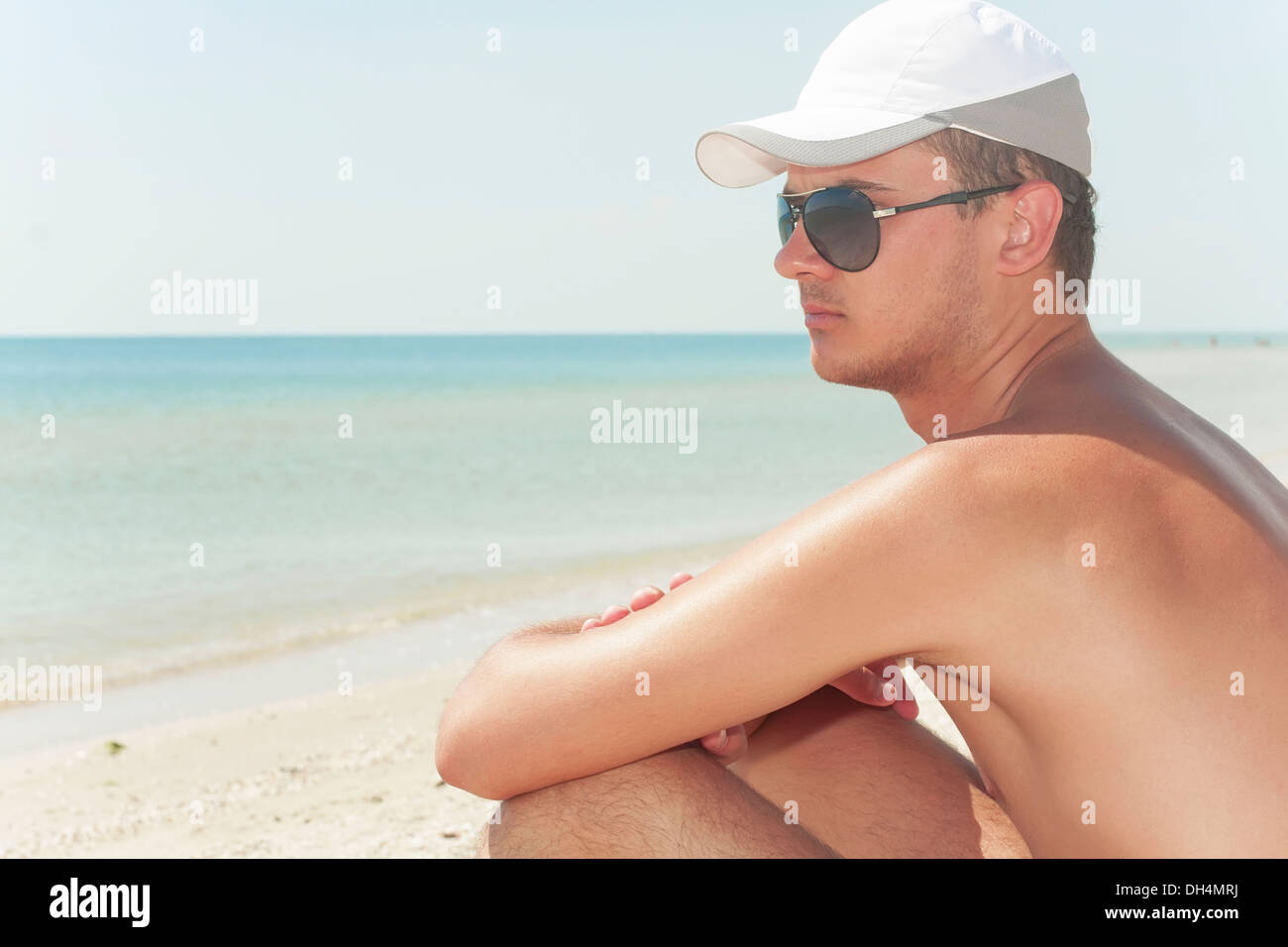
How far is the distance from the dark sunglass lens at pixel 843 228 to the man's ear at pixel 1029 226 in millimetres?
254

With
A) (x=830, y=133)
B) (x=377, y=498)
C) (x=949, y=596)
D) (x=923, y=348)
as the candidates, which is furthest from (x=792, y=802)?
(x=377, y=498)

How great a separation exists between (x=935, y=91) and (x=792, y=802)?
56.7 inches

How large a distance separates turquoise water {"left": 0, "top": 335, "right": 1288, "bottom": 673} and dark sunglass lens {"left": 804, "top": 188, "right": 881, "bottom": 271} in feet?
23.9

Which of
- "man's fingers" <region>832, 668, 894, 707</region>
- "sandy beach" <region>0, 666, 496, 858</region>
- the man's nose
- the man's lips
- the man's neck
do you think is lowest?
"sandy beach" <region>0, 666, 496, 858</region>

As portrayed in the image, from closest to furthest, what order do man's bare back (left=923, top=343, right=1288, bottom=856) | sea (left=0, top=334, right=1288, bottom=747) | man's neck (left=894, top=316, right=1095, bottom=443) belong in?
1. man's bare back (left=923, top=343, right=1288, bottom=856)
2. man's neck (left=894, top=316, right=1095, bottom=443)
3. sea (left=0, top=334, right=1288, bottom=747)

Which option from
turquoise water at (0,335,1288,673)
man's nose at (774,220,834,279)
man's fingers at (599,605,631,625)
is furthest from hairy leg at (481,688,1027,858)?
turquoise water at (0,335,1288,673)

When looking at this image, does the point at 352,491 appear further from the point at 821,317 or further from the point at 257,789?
the point at 821,317

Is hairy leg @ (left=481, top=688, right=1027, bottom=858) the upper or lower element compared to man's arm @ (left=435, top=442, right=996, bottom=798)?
lower

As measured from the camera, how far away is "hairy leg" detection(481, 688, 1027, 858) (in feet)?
6.86

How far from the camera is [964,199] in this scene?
89.9 inches

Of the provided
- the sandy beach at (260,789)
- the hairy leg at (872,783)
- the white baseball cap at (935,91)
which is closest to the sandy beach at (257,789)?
the sandy beach at (260,789)

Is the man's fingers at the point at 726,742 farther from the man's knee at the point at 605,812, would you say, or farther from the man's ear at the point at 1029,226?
the man's ear at the point at 1029,226

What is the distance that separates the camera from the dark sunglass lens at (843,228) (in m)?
2.34

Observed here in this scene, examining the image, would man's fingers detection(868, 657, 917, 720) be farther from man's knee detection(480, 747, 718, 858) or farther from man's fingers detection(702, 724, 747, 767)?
man's knee detection(480, 747, 718, 858)
